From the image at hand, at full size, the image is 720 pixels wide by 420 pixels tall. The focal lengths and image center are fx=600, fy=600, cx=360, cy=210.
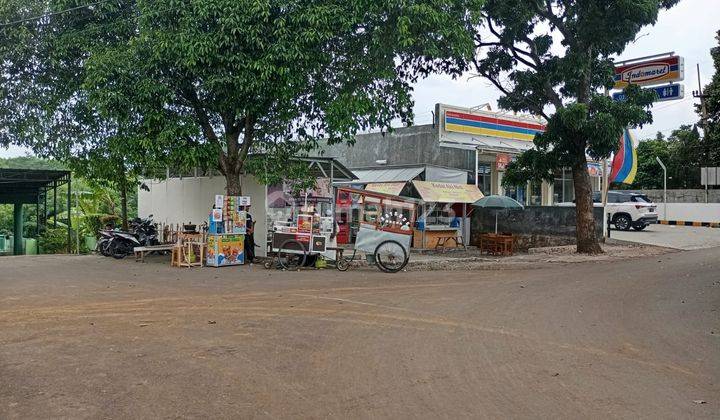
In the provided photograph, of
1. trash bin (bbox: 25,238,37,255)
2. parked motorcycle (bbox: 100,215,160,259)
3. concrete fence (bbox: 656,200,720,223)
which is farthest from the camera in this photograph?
concrete fence (bbox: 656,200,720,223)

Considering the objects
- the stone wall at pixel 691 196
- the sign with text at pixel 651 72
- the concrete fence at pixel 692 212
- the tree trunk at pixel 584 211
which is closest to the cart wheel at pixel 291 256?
the tree trunk at pixel 584 211

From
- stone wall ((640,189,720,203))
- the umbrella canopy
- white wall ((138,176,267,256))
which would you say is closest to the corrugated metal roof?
the umbrella canopy

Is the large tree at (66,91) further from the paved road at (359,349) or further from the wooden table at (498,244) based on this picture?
the wooden table at (498,244)

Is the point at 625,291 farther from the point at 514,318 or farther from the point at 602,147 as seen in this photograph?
the point at 602,147

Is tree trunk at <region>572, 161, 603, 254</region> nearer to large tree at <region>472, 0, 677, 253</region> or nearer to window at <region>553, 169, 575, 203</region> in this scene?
large tree at <region>472, 0, 677, 253</region>

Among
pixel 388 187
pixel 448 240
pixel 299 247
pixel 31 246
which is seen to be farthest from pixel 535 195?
pixel 31 246

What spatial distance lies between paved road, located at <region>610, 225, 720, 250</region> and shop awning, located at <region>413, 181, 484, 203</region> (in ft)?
21.1

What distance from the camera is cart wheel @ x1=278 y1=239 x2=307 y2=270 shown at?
14867mm

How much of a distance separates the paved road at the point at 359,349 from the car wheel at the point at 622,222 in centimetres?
1612

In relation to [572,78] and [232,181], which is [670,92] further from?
[232,181]

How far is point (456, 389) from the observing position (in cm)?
519

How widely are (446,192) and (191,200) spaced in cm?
898

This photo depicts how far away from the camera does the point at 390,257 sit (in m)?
14.6

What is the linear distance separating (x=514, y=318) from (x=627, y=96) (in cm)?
1166
